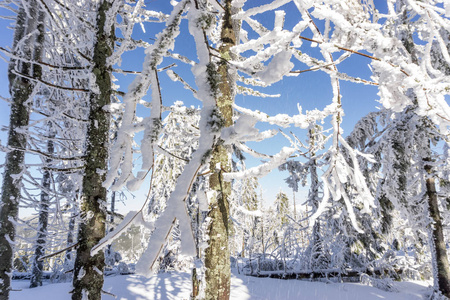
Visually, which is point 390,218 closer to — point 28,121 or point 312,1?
point 312,1

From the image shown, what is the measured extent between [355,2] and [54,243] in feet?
18.6

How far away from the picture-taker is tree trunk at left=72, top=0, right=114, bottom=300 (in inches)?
131

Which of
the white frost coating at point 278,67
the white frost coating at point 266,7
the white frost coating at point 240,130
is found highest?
the white frost coating at point 266,7

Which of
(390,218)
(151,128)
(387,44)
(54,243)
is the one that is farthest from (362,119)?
(54,243)

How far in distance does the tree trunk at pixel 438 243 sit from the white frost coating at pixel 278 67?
8446 millimetres

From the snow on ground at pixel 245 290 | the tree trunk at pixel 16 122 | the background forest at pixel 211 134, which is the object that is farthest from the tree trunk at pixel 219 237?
the snow on ground at pixel 245 290

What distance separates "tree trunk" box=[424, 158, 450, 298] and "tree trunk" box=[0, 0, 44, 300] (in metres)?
9.97

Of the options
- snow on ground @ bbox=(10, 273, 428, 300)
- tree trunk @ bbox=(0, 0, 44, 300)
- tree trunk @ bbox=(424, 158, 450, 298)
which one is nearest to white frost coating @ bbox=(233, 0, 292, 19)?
tree trunk @ bbox=(0, 0, 44, 300)

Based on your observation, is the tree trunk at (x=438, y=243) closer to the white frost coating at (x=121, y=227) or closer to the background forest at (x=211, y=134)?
the background forest at (x=211, y=134)

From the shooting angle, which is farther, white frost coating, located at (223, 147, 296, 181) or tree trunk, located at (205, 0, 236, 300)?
tree trunk, located at (205, 0, 236, 300)

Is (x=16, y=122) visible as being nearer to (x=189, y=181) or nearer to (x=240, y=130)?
(x=189, y=181)

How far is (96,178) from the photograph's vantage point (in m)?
3.60

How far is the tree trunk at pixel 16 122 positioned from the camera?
420 cm

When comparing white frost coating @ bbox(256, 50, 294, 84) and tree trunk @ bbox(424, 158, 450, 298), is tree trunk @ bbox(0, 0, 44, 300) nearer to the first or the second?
white frost coating @ bbox(256, 50, 294, 84)
